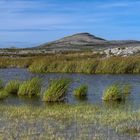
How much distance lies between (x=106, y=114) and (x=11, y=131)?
4.60 metres

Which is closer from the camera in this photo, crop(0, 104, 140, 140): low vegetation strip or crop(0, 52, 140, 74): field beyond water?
crop(0, 104, 140, 140): low vegetation strip

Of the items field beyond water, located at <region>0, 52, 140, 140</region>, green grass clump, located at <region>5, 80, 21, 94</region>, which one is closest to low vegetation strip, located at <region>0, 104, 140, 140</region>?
field beyond water, located at <region>0, 52, 140, 140</region>

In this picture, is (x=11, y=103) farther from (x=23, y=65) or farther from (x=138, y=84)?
(x=23, y=65)

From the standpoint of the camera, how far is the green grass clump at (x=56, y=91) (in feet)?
70.7

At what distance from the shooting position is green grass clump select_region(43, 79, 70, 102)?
70.7 ft

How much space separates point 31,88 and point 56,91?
226 cm

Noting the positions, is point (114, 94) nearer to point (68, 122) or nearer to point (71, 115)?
point (71, 115)

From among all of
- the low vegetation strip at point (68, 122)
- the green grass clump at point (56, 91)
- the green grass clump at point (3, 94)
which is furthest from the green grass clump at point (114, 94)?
the green grass clump at point (3, 94)

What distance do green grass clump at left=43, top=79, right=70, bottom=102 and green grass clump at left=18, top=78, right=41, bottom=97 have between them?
67.7 inches

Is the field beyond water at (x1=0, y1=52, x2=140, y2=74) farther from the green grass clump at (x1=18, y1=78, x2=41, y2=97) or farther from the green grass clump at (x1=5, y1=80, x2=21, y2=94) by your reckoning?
the green grass clump at (x1=18, y1=78, x2=41, y2=97)

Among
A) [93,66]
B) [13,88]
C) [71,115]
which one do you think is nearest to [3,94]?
[13,88]

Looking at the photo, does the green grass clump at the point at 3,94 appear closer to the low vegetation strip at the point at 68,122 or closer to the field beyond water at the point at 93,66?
the low vegetation strip at the point at 68,122

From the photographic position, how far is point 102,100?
858 inches

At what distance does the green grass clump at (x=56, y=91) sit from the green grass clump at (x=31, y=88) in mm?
1719
